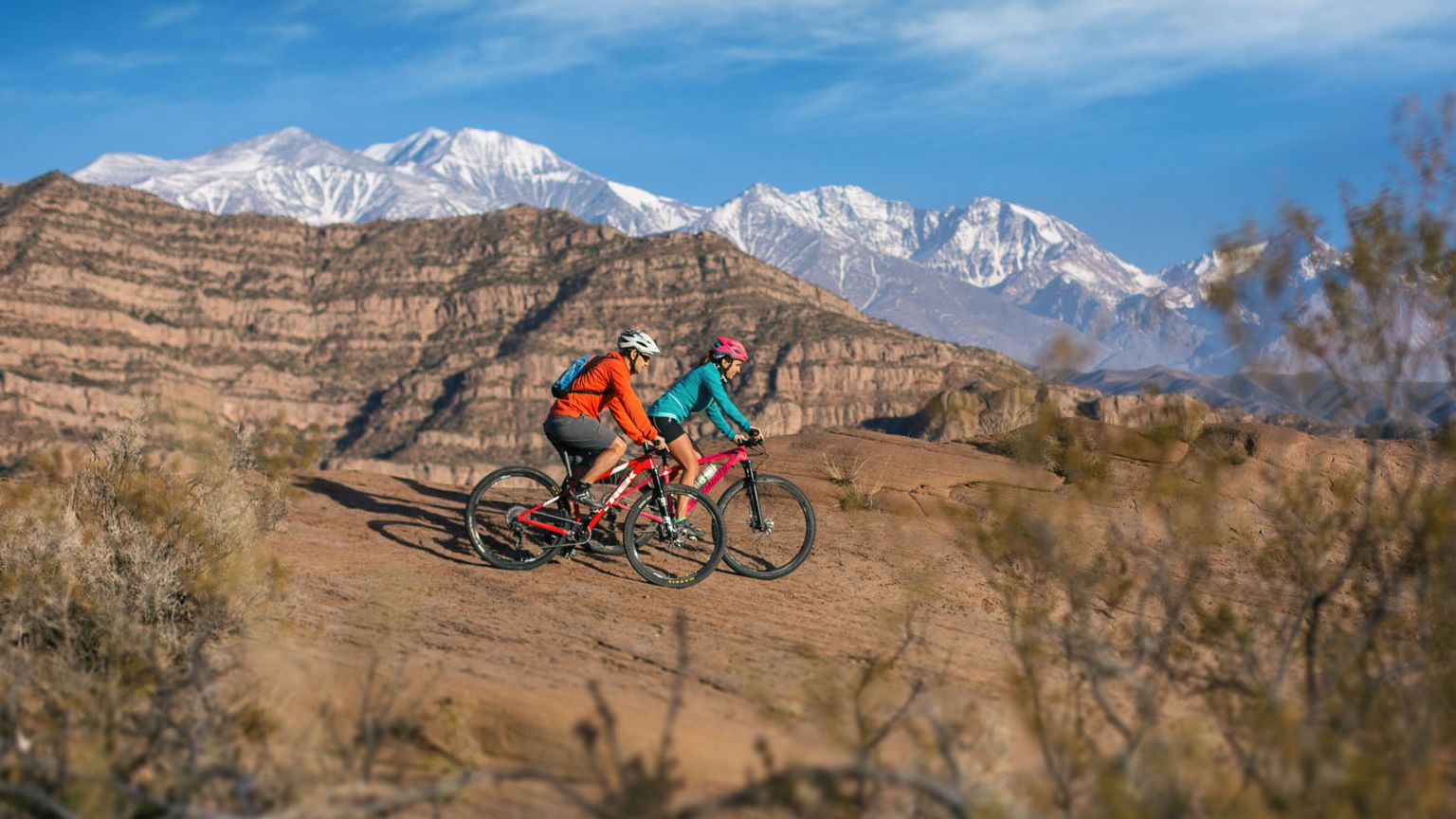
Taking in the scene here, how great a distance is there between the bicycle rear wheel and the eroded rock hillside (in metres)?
121

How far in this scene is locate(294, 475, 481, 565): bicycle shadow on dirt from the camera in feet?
35.9

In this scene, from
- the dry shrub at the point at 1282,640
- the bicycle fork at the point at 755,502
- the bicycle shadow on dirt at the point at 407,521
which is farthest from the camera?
the bicycle shadow on dirt at the point at 407,521

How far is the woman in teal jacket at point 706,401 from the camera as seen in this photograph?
33.4 ft

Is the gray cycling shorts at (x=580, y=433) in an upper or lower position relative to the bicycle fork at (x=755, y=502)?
upper

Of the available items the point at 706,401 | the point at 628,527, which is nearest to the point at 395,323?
the point at 706,401

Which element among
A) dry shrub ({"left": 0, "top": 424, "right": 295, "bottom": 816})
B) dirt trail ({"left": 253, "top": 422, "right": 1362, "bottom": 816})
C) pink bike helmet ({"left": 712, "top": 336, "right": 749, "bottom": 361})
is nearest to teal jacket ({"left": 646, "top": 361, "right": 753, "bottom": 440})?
pink bike helmet ({"left": 712, "top": 336, "right": 749, "bottom": 361})

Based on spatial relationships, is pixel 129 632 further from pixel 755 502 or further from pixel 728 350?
pixel 728 350

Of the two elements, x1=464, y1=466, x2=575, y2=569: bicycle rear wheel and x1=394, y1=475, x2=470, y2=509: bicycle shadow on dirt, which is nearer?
x1=464, y1=466, x2=575, y2=569: bicycle rear wheel

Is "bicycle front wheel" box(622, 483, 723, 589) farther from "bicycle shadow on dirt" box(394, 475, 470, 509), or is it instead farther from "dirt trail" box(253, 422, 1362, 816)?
"bicycle shadow on dirt" box(394, 475, 470, 509)

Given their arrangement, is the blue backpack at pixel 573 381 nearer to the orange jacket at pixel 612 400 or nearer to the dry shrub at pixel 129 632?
the orange jacket at pixel 612 400

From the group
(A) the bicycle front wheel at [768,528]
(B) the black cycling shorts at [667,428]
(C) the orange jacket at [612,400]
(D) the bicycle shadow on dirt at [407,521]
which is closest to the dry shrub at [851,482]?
(A) the bicycle front wheel at [768,528]

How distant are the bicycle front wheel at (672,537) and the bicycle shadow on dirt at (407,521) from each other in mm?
1715

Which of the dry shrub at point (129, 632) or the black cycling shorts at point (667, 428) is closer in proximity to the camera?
the dry shrub at point (129, 632)

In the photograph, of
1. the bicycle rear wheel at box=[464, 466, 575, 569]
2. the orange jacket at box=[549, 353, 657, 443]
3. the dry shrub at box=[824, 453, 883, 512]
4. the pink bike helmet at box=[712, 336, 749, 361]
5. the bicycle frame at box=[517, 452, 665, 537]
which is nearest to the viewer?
the orange jacket at box=[549, 353, 657, 443]
